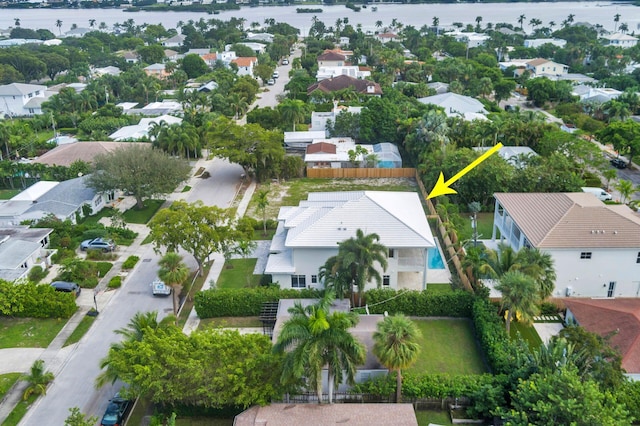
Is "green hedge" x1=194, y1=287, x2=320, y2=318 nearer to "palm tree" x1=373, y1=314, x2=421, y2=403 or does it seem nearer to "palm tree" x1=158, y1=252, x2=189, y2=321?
"palm tree" x1=158, y1=252, x2=189, y2=321

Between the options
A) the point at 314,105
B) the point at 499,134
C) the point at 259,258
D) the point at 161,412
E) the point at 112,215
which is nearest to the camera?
the point at 161,412

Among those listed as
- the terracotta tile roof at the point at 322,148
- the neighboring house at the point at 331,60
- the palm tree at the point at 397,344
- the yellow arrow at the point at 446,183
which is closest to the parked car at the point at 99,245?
the terracotta tile roof at the point at 322,148

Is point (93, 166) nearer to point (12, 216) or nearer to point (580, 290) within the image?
point (12, 216)

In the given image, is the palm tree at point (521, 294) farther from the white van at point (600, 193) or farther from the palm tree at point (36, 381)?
the white van at point (600, 193)

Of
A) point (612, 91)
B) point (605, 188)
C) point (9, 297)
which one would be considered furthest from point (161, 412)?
point (612, 91)

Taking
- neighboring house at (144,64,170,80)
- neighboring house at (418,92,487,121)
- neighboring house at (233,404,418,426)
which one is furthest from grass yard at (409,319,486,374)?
neighboring house at (144,64,170,80)
